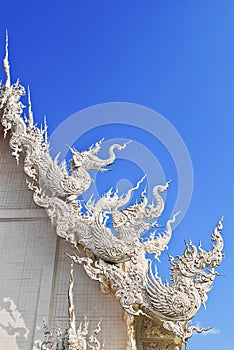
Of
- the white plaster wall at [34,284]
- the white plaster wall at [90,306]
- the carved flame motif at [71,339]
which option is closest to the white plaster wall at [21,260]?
the white plaster wall at [34,284]

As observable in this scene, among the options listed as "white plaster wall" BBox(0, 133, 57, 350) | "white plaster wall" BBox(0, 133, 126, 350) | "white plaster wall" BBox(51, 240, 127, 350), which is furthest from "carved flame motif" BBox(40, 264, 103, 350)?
"white plaster wall" BBox(0, 133, 57, 350)

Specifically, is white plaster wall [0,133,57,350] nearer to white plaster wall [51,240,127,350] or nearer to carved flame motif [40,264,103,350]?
white plaster wall [51,240,127,350]

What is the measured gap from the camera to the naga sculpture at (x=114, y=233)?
4.89 meters

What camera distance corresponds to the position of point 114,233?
5.36m

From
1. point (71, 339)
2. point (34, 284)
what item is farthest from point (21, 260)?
point (71, 339)

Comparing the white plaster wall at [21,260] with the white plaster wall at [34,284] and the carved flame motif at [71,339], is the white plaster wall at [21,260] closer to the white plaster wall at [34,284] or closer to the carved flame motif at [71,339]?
the white plaster wall at [34,284]

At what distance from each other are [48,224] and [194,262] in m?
2.00

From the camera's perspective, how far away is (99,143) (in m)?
6.06

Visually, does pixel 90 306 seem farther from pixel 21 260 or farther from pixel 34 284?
pixel 21 260

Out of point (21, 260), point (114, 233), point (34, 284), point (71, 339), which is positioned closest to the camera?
point (71, 339)

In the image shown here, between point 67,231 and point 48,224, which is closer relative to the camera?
point 67,231

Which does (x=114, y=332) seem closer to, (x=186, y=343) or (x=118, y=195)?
(x=186, y=343)

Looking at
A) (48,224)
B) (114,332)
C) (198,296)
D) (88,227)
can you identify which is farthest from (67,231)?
(198,296)

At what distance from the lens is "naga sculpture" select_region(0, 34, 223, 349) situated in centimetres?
489
